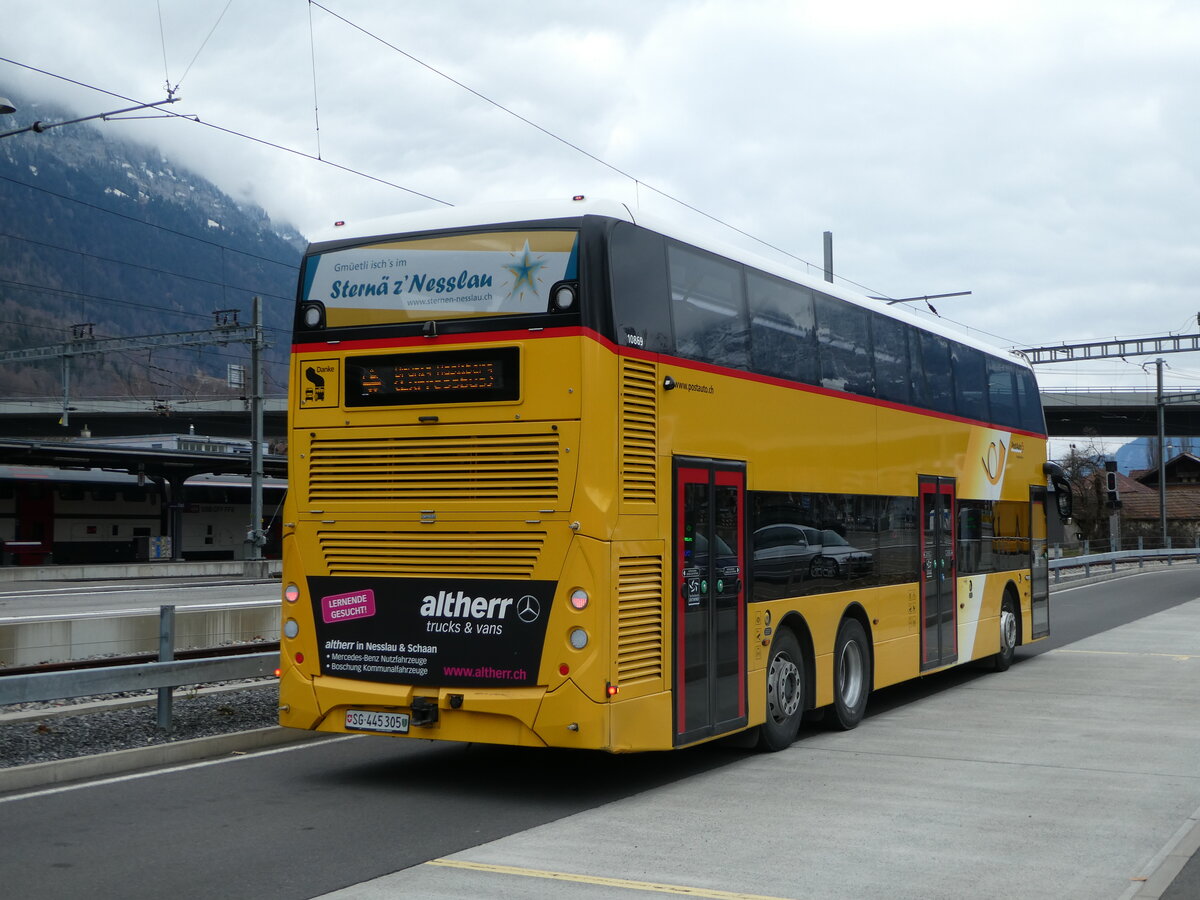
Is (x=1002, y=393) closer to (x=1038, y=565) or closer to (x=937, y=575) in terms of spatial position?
(x=1038, y=565)

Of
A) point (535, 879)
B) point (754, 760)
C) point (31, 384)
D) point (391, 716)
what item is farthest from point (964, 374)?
point (31, 384)

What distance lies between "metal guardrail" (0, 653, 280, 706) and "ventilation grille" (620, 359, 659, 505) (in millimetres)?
3795

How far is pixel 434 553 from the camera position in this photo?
29.9 ft

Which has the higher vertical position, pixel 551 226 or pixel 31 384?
pixel 31 384

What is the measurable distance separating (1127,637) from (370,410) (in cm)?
1588

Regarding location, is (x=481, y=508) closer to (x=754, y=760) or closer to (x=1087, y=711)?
(x=754, y=760)

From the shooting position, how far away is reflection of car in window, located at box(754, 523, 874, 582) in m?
10.5

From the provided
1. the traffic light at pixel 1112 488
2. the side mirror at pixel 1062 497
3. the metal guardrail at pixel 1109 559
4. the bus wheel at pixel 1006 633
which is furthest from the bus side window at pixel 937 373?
the metal guardrail at pixel 1109 559

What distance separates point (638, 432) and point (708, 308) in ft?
4.57

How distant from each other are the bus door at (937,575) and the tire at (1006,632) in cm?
203

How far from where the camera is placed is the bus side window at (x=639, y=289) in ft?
29.0

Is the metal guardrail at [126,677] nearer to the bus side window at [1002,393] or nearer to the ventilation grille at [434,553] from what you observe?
the ventilation grille at [434,553]

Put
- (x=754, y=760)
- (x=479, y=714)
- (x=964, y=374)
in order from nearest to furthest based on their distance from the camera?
(x=479, y=714) < (x=754, y=760) < (x=964, y=374)

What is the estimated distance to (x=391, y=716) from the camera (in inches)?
355
